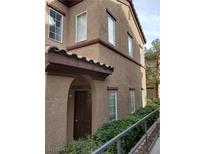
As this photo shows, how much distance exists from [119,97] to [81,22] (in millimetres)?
1398

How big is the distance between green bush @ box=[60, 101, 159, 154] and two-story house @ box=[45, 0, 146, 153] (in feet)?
0.44

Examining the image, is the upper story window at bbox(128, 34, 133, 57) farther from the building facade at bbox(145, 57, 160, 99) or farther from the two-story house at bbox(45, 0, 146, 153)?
the building facade at bbox(145, 57, 160, 99)

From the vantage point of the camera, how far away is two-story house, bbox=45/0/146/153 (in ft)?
8.61

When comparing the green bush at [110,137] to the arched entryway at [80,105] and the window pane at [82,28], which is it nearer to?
the arched entryway at [80,105]

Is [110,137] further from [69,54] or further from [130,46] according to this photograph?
[130,46]

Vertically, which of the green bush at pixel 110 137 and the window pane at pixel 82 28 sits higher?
the window pane at pixel 82 28

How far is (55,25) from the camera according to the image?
2.71 meters

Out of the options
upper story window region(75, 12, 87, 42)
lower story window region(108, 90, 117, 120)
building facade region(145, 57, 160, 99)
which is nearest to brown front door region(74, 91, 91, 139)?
lower story window region(108, 90, 117, 120)

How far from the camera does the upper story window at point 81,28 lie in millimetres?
2796

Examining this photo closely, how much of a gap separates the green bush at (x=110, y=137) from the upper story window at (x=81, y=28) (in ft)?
4.57

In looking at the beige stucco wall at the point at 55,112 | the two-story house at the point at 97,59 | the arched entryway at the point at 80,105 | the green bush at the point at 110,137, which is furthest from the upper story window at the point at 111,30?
the green bush at the point at 110,137
